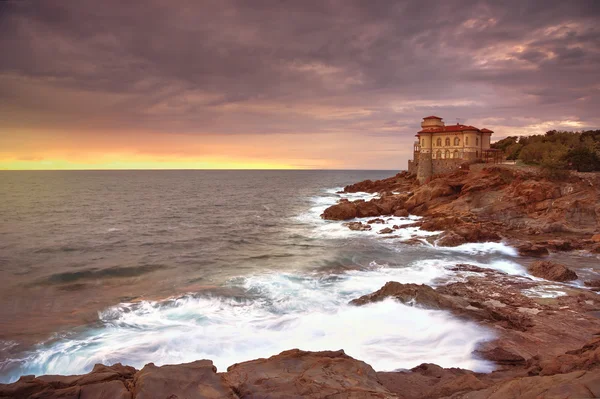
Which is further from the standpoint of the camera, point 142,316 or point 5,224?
point 5,224

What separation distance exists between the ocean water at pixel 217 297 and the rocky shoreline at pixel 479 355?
3.83 feet

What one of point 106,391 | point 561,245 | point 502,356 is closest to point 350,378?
point 106,391

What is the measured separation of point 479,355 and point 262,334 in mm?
7815

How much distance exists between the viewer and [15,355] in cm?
1288

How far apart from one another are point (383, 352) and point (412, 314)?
2.94 metres

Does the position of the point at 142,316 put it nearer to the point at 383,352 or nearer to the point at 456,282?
the point at 383,352

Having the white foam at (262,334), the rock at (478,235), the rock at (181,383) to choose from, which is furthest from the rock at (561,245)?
the rock at (181,383)

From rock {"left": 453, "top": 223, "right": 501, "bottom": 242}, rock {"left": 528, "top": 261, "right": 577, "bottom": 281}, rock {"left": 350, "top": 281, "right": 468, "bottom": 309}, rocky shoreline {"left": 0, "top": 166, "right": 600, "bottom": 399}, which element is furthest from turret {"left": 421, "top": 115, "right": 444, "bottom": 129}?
rock {"left": 350, "top": 281, "right": 468, "bottom": 309}

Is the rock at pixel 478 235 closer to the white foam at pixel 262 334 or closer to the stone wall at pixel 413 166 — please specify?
the white foam at pixel 262 334

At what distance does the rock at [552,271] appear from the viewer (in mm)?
19062

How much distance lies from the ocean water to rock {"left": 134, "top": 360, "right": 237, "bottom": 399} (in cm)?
471

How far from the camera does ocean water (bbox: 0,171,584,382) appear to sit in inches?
509

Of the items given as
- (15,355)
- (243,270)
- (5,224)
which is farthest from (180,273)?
(5,224)

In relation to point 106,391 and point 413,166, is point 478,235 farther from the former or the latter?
point 413,166
